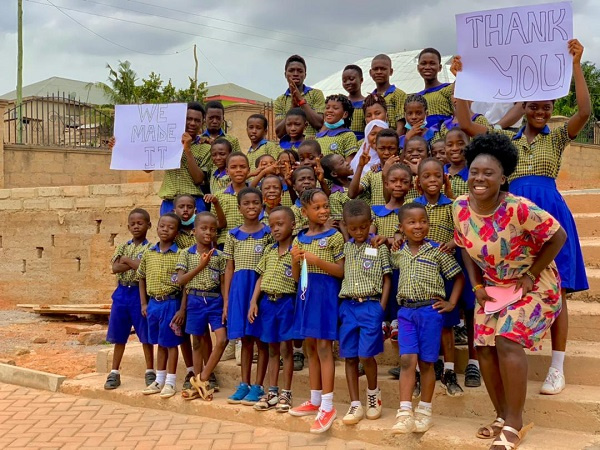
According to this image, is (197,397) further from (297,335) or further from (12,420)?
(12,420)

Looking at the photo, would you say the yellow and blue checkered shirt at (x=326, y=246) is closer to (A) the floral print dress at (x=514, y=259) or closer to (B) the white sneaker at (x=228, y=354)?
(A) the floral print dress at (x=514, y=259)

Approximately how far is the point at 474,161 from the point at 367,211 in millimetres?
937

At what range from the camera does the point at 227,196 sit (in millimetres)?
5836

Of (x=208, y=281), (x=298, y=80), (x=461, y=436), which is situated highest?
(x=298, y=80)

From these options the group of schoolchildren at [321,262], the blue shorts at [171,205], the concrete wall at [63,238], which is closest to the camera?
the group of schoolchildren at [321,262]

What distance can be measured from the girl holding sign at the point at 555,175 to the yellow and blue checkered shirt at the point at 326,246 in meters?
1.17

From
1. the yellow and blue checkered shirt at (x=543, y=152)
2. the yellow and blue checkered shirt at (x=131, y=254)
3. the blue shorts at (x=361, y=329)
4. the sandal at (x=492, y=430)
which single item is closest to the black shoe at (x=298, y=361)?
the blue shorts at (x=361, y=329)

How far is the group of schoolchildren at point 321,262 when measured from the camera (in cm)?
439

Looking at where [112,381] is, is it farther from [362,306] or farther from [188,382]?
[362,306]

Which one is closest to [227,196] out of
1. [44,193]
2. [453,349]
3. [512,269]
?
[453,349]

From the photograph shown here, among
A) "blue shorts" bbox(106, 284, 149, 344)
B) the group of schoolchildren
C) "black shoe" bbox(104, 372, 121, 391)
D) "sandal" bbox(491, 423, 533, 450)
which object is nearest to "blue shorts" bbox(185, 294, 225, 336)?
the group of schoolchildren

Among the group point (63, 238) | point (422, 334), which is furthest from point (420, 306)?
point (63, 238)

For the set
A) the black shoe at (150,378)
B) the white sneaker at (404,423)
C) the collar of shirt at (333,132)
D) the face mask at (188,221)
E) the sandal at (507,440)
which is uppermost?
the collar of shirt at (333,132)

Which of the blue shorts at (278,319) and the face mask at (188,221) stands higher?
the face mask at (188,221)
